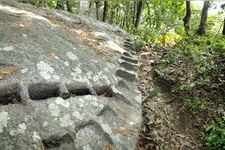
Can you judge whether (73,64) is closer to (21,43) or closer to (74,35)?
(21,43)

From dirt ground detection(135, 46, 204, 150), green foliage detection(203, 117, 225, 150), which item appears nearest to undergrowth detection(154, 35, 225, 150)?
green foliage detection(203, 117, 225, 150)

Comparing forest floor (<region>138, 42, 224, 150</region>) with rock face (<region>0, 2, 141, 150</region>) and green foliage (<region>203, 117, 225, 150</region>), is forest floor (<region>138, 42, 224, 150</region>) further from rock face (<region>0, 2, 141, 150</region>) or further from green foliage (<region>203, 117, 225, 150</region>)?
rock face (<region>0, 2, 141, 150</region>)

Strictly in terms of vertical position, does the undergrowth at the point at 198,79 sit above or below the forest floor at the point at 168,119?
above

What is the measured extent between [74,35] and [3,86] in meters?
2.58

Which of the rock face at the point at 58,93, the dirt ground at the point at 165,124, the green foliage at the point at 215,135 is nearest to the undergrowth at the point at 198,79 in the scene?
the green foliage at the point at 215,135

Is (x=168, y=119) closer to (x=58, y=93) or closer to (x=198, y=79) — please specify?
(x=198, y=79)

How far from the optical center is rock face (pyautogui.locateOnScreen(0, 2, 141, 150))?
2943 mm

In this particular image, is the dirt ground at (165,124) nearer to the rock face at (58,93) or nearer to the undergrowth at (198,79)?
the undergrowth at (198,79)

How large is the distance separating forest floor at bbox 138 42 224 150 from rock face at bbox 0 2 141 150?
0.65 m

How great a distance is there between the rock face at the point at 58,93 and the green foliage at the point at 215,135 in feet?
4.80

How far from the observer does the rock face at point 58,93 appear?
2.94m

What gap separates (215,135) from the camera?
5059mm

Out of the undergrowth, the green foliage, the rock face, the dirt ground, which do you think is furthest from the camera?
the undergrowth

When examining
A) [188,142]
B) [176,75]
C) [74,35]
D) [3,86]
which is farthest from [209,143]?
[3,86]
